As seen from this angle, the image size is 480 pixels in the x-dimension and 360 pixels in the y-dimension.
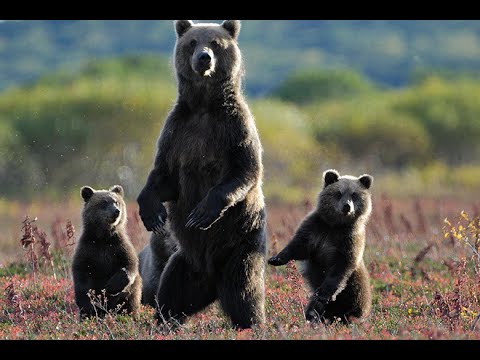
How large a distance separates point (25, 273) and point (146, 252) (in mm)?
1766

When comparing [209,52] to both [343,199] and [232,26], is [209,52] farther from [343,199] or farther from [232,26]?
[343,199]

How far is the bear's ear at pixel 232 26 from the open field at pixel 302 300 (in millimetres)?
2104

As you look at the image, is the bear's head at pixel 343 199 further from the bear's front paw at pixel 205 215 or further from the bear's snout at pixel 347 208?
the bear's front paw at pixel 205 215

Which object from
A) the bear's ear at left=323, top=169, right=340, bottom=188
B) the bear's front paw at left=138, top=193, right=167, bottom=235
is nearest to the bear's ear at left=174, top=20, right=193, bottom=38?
the bear's front paw at left=138, top=193, right=167, bottom=235

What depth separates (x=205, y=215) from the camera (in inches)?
299

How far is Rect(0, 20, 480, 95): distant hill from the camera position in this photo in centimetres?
4738

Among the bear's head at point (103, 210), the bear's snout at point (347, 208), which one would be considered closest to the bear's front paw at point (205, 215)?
the bear's snout at point (347, 208)

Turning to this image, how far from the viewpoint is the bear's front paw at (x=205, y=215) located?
757 cm

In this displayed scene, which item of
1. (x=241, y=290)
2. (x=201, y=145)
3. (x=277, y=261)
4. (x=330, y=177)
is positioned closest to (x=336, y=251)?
(x=277, y=261)

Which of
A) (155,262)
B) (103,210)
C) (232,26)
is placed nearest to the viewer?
(232,26)

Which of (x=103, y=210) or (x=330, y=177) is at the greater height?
(x=330, y=177)

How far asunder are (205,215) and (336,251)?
141 cm
